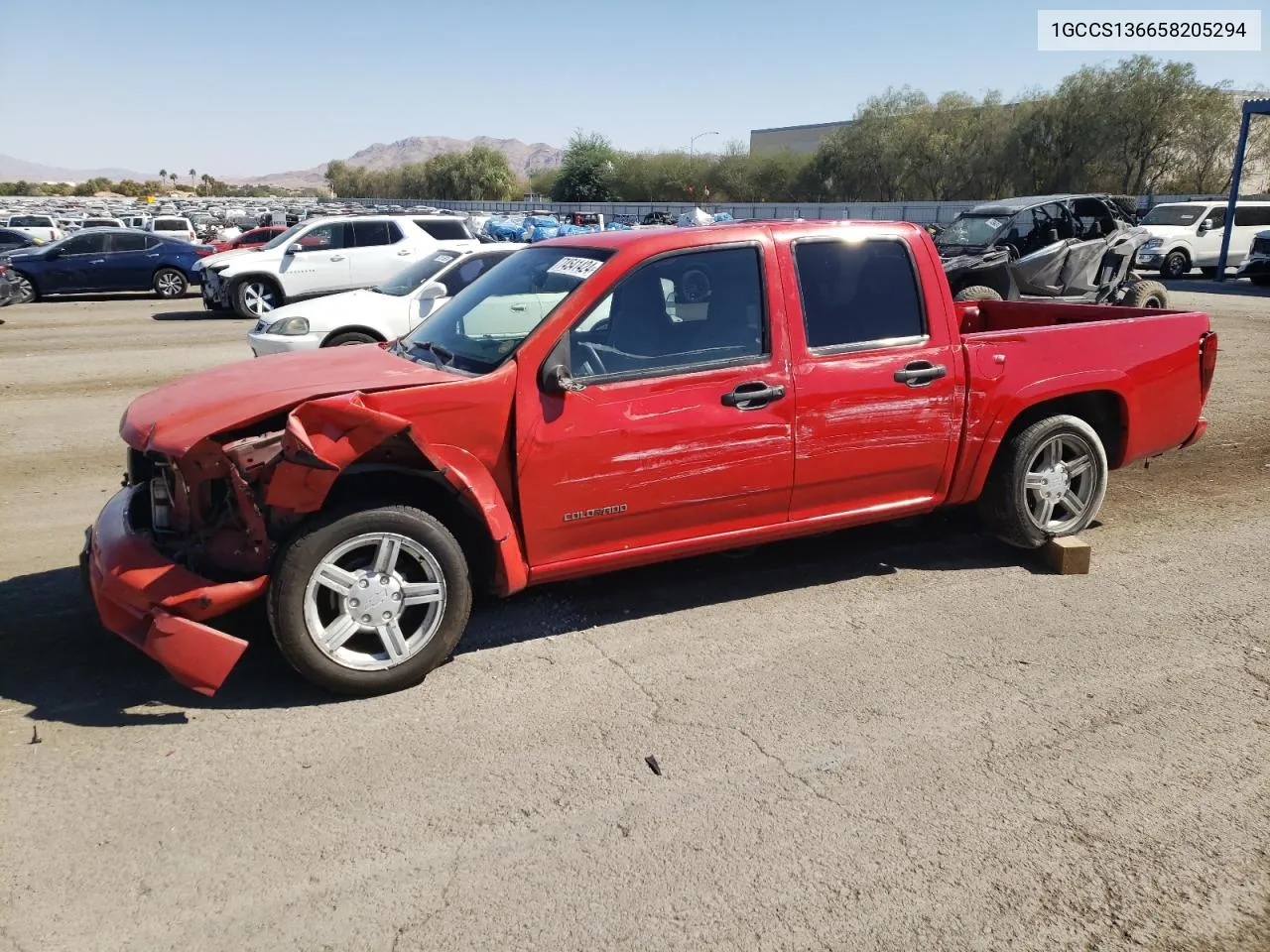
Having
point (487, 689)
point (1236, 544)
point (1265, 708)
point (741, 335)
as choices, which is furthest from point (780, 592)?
point (1236, 544)

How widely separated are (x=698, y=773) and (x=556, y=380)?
66.0 inches

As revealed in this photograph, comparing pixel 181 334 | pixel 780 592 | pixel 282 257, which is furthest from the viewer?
pixel 282 257

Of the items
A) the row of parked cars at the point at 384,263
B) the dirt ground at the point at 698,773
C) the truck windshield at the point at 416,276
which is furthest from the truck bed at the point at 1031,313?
the truck windshield at the point at 416,276

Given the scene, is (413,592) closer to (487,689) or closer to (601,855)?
(487,689)

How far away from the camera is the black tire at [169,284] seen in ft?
73.7

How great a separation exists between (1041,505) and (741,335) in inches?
83.6

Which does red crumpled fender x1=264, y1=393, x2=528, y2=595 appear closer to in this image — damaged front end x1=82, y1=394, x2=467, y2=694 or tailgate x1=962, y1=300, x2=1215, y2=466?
damaged front end x1=82, y1=394, x2=467, y2=694

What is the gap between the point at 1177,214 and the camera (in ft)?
91.2

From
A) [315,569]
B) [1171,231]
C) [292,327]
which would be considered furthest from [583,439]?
[1171,231]

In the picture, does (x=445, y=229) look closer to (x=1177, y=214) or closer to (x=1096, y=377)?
(x=1096, y=377)

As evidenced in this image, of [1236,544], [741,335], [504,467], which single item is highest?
[741,335]

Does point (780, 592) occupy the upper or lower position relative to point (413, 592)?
lower

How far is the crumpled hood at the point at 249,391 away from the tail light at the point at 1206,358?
4451 mm

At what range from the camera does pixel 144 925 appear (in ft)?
8.95
